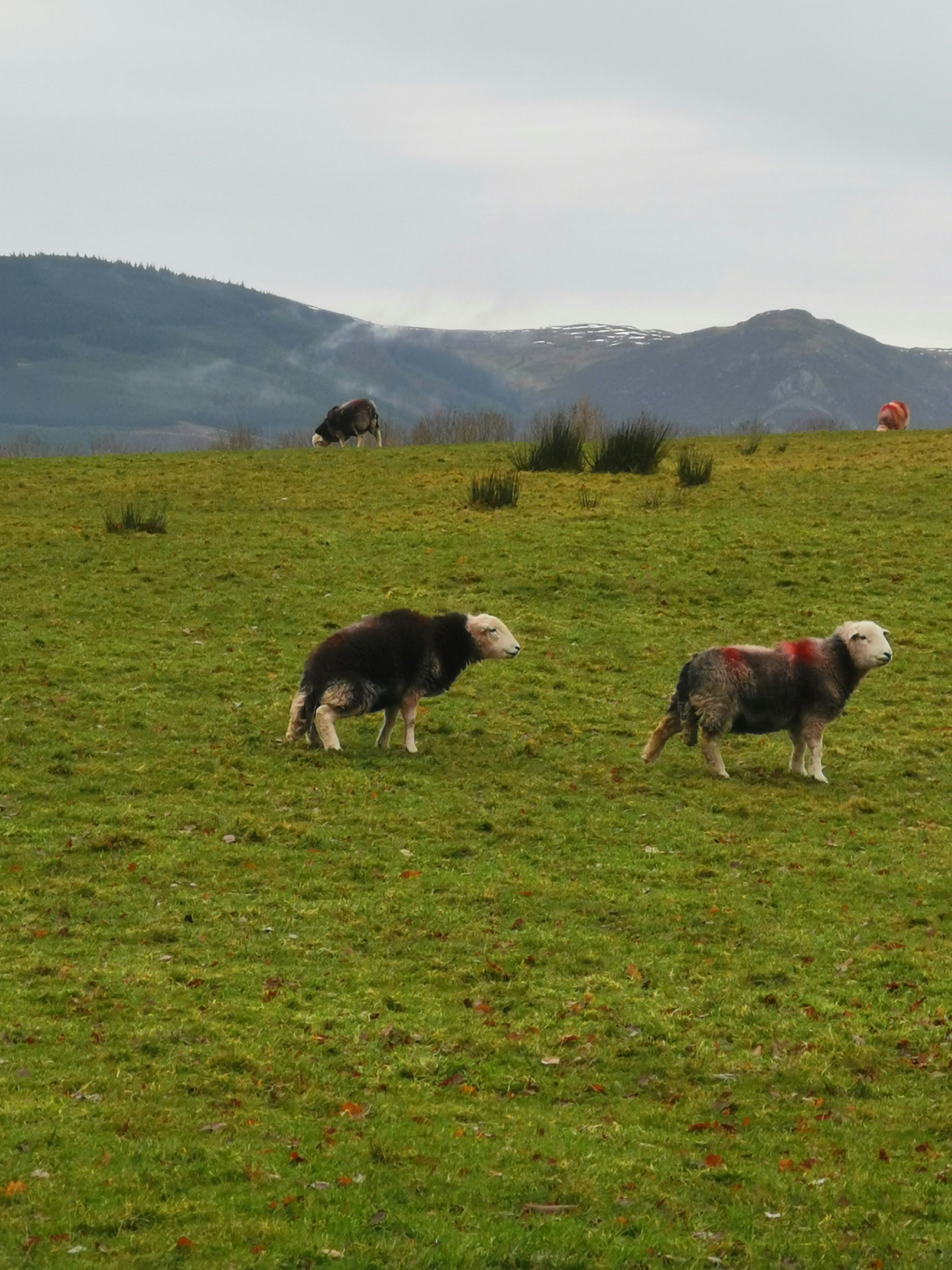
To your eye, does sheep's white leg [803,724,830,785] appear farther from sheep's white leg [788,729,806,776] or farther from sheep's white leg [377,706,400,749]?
sheep's white leg [377,706,400,749]

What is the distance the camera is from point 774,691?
15.7 metres

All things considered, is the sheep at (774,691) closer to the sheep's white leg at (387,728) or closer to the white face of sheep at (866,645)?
the white face of sheep at (866,645)

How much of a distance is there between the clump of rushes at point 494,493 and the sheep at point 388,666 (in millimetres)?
14282

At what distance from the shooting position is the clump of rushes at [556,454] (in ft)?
117

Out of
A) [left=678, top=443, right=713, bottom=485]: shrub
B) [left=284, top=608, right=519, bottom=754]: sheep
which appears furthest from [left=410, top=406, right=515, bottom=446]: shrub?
[left=284, top=608, right=519, bottom=754]: sheep

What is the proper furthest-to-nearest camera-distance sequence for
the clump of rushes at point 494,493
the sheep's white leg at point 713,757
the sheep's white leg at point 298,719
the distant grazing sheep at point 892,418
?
the distant grazing sheep at point 892,418 < the clump of rushes at point 494,493 < the sheep's white leg at point 298,719 < the sheep's white leg at point 713,757

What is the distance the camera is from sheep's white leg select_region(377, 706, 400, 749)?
650 inches

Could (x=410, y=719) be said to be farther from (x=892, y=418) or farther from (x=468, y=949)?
(x=892, y=418)

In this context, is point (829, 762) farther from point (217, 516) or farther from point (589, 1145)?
point (217, 516)

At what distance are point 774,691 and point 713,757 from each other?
98 centimetres

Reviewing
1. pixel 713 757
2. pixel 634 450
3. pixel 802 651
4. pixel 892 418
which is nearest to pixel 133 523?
pixel 634 450

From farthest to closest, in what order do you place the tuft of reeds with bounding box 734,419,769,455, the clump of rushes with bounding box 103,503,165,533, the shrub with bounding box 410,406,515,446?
the shrub with bounding box 410,406,515,446
the tuft of reeds with bounding box 734,419,769,455
the clump of rushes with bounding box 103,503,165,533

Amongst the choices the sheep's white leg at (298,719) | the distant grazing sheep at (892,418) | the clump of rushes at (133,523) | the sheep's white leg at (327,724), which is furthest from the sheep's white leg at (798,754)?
the distant grazing sheep at (892,418)

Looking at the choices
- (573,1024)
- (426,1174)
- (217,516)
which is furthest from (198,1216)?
(217,516)
